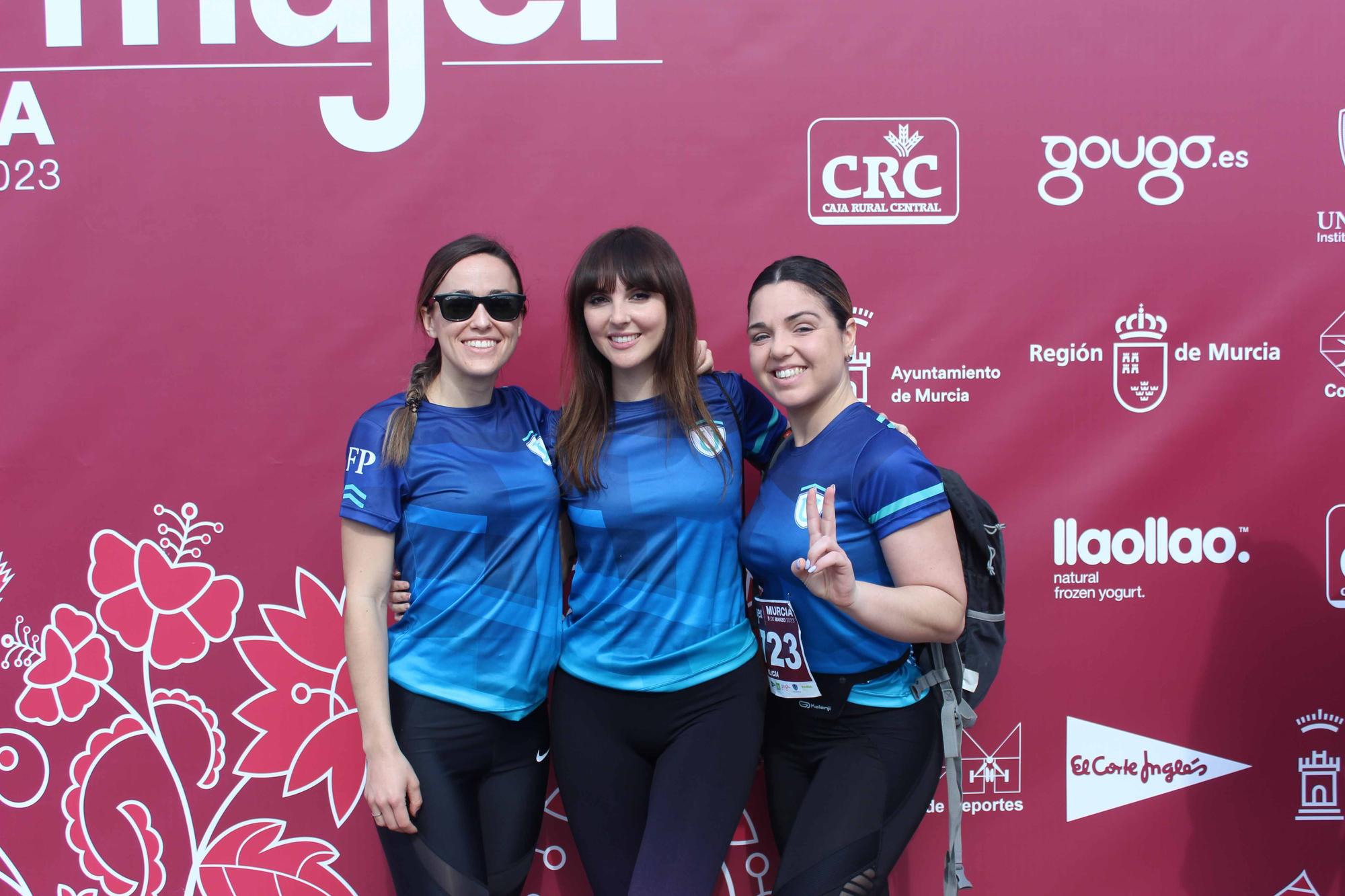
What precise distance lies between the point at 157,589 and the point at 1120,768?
2532mm

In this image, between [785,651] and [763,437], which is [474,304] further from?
[785,651]

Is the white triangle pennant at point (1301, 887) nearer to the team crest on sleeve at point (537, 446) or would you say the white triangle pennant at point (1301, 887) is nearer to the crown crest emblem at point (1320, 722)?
the crown crest emblem at point (1320, 722)

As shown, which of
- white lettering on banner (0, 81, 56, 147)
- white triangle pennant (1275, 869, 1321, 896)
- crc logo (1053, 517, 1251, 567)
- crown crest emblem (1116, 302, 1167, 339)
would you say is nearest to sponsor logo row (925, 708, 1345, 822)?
white triangle pennant (1275, 869, 1321, 896)

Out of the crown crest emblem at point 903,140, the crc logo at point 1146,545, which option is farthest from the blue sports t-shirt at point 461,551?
the crc logo at point 1146,545

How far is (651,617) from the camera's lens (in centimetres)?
177

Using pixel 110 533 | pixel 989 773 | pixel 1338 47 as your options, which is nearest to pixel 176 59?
pixel 110 533

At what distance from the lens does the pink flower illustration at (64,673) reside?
93.5 inches

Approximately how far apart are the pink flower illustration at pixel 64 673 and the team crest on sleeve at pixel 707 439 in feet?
5.46

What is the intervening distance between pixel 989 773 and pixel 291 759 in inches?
71.3

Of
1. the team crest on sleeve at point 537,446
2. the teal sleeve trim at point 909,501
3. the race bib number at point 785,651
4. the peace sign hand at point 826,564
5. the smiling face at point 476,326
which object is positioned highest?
the smiling face at point 476,326

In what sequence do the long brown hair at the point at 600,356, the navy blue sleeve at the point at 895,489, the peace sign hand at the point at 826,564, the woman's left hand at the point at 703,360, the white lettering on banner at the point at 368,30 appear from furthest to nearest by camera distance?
the white lettering on banner at the point at 368,30
the woman's left hand at the point at 703,360
the long brown hair at the point at 600,356
the navy blue sleeve at the point at 895,489
the peace sign hand at the point at 826,564

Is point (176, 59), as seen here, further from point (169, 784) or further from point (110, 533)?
point (169, 784)

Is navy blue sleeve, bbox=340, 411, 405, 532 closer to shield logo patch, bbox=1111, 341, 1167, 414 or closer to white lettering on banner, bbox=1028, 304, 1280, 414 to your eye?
white lettering on banner, bbox=1028, 304, 1280, 414

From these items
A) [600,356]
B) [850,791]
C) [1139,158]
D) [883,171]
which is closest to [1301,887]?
[850,791]
